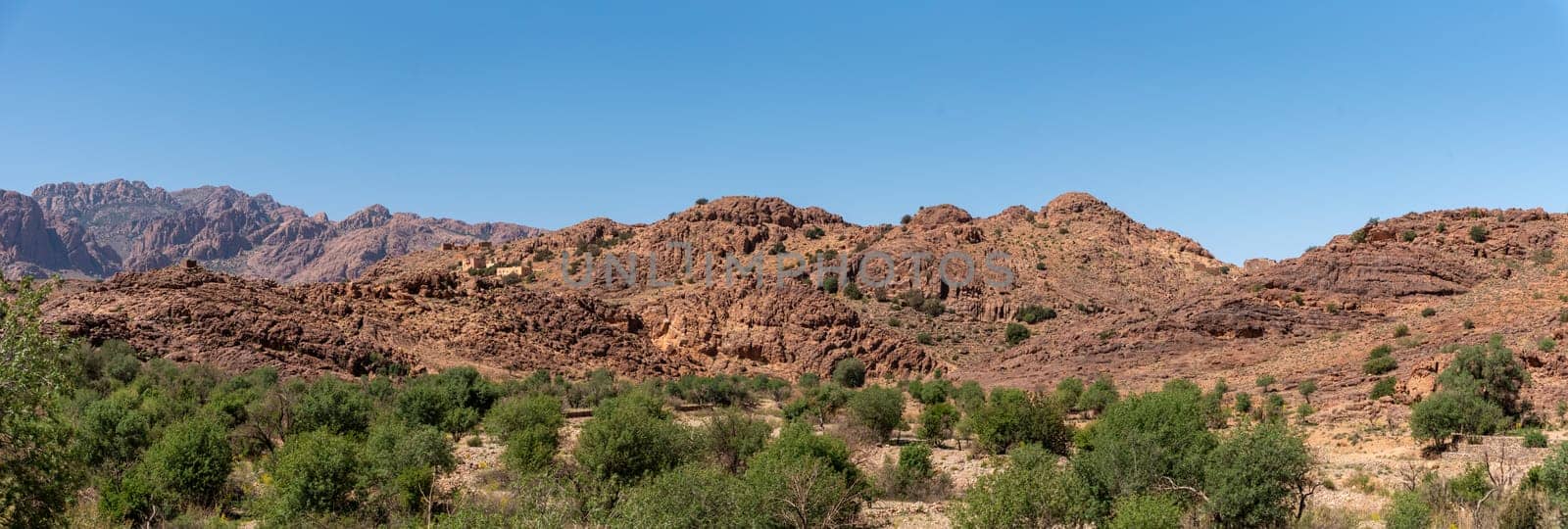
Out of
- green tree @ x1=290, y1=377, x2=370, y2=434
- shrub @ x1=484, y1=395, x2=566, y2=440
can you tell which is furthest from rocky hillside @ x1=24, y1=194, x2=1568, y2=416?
shrub @ x1=484, y1=395, x2=566, y2=440

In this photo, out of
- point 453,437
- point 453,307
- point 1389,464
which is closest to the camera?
point 1389,464

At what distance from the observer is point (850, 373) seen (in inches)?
1893

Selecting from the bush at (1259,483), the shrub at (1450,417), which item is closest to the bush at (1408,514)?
the bush at (1259,483)

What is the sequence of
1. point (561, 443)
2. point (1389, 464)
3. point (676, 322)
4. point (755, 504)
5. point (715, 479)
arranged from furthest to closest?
point (676, 322) < point (561, 443) < point (1389, 464) < point (715, 479) < point (755, 504)

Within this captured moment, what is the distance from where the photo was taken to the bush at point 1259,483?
1595cm

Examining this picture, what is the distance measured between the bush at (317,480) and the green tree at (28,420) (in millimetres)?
7264

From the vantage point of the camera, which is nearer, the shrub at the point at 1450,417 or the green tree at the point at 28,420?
the green tree at the point at 28,420

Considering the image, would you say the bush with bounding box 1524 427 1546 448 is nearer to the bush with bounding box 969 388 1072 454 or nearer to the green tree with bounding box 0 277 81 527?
the bush with bounding box 969 388 1072 454

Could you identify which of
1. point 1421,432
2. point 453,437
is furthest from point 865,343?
point 1421,432

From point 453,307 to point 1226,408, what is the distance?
38787mm

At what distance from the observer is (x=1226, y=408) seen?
3166 cm

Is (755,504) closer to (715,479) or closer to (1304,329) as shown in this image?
(715,479)

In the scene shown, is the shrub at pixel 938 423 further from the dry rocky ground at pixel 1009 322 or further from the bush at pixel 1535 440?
the bush at pixel 1535 440

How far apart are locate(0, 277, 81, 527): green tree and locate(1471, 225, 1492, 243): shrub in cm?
5381
